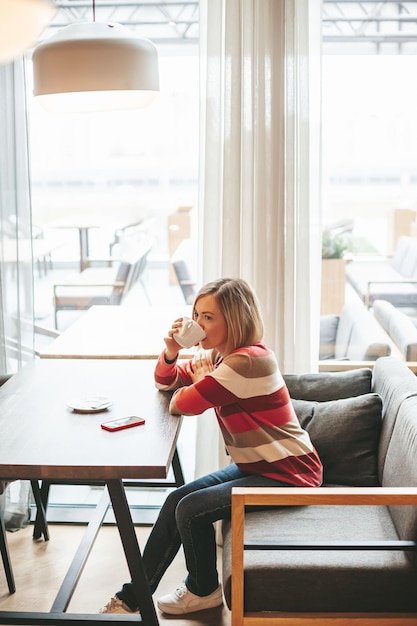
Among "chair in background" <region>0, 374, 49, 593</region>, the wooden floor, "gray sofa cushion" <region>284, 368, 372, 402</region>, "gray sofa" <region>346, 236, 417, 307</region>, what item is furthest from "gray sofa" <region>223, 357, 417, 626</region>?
"chair in background" <region>0, 374, 49, 593</region>

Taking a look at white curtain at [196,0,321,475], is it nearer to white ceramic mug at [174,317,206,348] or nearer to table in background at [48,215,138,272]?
table in background at [48,215,138,272]

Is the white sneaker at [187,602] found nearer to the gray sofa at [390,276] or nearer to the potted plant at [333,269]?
the potted plant at [333,269]

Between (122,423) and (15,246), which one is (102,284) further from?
(122,423)

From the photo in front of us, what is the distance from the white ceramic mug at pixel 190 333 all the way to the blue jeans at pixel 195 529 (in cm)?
46

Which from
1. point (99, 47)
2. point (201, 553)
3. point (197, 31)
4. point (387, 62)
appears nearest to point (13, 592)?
point (201, 553)

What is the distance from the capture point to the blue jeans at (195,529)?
2.49 meters

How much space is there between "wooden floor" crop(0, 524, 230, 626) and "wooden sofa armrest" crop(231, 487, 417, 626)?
1.80 feet

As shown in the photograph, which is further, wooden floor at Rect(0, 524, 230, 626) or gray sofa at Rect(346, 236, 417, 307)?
gray sofa at Rect(346, 236, 417, 307)

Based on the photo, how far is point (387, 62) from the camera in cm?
322

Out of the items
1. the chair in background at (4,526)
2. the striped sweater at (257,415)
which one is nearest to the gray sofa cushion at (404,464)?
the striped sweater at (257,415)

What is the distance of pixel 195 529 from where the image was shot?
2.50 metres

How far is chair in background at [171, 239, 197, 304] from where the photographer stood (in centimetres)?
346

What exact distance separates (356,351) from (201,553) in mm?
1237

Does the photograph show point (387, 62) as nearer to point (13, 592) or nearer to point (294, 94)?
point (294, 94)
